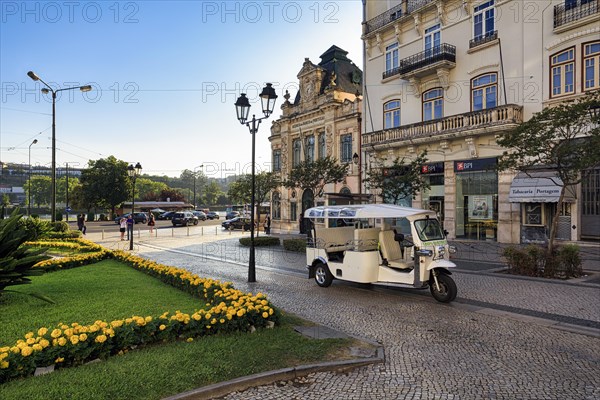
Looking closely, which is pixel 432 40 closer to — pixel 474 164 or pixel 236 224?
pixel 474 164

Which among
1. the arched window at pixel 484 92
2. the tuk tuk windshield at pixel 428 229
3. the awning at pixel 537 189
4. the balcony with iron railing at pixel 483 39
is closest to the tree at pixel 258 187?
the arched window at pixel 484 92

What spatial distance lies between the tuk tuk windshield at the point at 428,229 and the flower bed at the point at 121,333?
4181 mm

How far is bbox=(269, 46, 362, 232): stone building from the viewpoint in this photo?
3088cm

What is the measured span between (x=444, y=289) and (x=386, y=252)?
1.61 metres

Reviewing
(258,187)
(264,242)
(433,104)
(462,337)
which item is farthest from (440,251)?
(258,187)

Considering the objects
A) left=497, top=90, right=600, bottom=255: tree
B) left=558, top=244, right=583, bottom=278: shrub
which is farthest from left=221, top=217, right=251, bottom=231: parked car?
left=558, top=244, right=583, bottom=278: shrub

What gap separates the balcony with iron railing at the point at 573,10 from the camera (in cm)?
1775

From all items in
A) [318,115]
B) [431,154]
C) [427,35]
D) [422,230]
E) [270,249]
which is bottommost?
[270,249]

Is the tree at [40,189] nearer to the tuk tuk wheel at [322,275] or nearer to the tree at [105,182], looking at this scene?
the tree at [105,182]

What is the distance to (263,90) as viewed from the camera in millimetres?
12148

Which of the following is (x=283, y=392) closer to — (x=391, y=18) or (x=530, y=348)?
(x=530, y=348)

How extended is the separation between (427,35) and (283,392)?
981 inches

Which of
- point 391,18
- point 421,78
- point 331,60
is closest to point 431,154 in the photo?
point 421,78

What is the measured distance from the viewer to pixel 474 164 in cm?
2209
